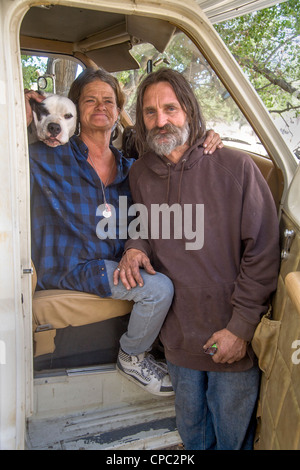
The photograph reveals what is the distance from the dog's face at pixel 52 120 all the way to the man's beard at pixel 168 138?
0.45 metres

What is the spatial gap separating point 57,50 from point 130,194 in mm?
1222

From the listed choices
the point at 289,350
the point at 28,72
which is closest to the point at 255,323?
the point at 289,350

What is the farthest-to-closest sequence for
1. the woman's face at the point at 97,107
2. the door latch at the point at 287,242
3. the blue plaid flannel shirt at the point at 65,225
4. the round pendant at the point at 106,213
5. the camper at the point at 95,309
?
the woman's face at the point at 97,107
the round pendant at the point at 106,213
the blue plaid flannel shirt at the point at 65,225
the door latch at the point at 287,242
the camper at the point at 95,309

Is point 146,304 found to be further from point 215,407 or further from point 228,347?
point 215,407

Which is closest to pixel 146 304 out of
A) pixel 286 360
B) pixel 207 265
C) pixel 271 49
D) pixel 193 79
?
pixel 207 265

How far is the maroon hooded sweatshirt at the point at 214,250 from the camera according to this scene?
1752mm

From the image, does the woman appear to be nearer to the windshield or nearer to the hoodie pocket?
the hoodie pocket

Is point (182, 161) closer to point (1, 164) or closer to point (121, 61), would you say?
→ point (1, 164)

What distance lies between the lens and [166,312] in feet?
6.24

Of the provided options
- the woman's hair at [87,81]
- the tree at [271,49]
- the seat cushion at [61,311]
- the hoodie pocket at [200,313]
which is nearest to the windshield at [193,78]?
the woman's hair at [87,81]

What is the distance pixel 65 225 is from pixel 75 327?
0.51 meters

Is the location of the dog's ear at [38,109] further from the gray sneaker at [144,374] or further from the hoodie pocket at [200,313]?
the gray sneaker at [144,374]

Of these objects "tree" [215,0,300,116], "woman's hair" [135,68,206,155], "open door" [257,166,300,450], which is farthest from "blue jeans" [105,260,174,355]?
"tree" [215,0,300,116]

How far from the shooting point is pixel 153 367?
2.04 m
